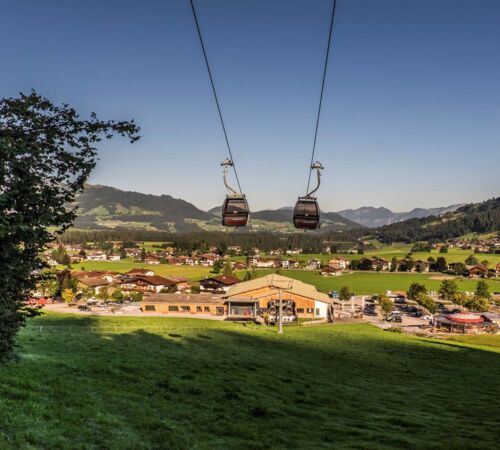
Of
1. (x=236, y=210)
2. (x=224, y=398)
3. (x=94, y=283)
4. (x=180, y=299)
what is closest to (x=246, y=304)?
(x=180, y=299)

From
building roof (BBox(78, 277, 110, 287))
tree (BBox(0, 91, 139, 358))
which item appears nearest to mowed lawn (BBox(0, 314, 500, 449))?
tree (BBox(0, 91, 139, 358))

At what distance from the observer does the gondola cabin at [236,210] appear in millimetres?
27250

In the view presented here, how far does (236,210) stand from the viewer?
1073 inches

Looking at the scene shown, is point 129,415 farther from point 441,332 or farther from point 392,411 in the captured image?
point 441,332

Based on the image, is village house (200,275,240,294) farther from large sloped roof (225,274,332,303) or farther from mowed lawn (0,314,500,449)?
mowed lawn (0,314,500,449)

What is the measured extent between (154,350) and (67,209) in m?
17.1

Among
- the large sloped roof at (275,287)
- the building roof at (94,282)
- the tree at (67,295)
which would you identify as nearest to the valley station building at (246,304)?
the large sloped roof at (275,287)

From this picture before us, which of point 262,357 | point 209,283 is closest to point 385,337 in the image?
point 262,357

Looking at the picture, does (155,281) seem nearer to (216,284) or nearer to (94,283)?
Result: (94,283)

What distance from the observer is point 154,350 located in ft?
108

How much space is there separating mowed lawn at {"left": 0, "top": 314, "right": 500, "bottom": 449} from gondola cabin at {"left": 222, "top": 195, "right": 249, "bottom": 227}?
948 cm

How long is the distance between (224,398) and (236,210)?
10.9 meters

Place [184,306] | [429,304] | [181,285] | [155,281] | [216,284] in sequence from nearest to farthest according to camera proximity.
Result: 1. [184,306]
2. [429,304]
3. [155,281]
4. [216,284]
5. [181,285]

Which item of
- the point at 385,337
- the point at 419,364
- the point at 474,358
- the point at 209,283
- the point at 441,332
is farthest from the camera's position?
the point at 209,283
